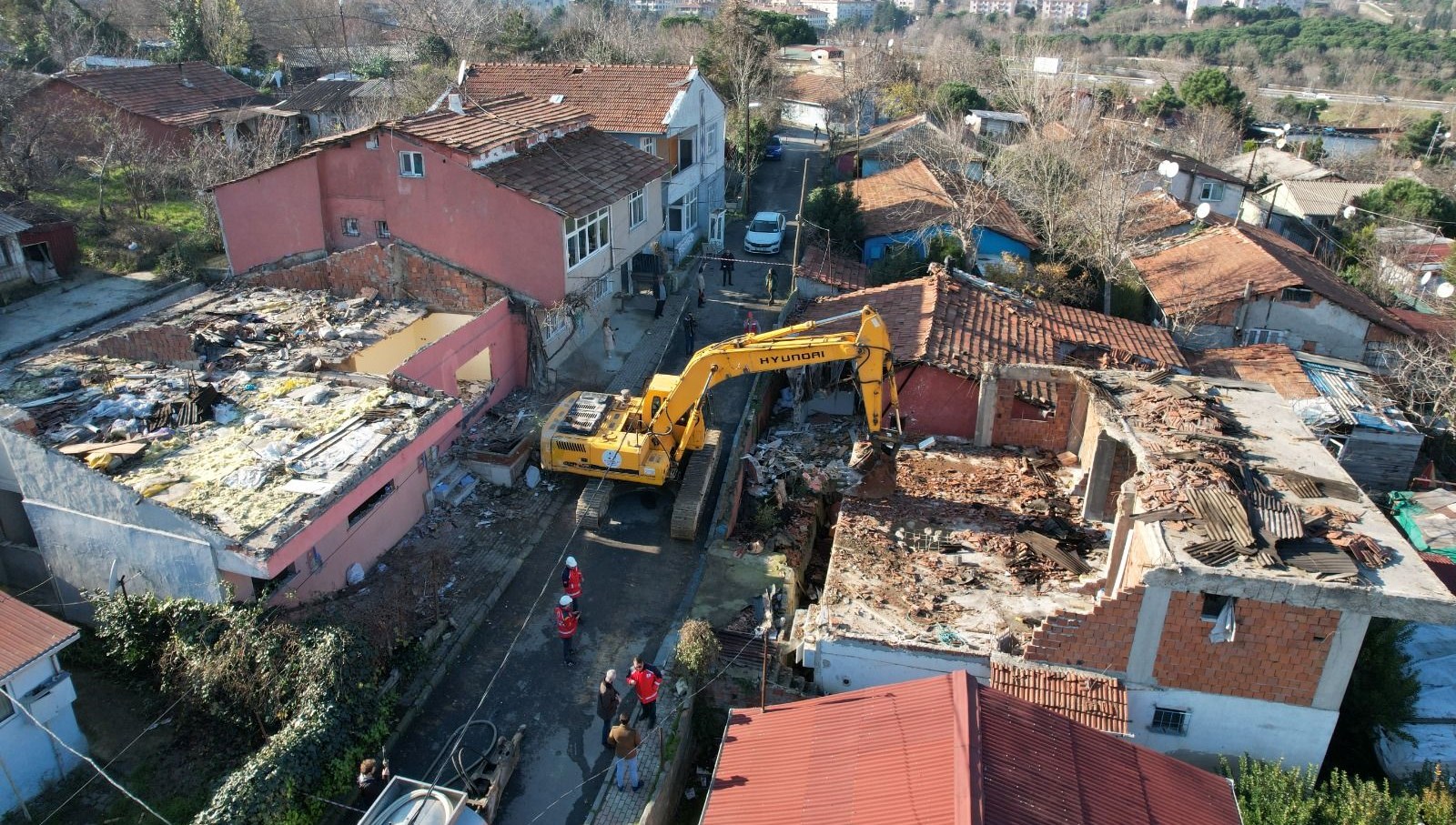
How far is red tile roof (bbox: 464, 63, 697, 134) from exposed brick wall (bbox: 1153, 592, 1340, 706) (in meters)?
22.3

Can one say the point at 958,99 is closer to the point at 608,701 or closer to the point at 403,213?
the point at 403,213

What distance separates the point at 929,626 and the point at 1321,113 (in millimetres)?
77064

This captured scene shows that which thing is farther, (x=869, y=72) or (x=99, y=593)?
(x=869, y=72)

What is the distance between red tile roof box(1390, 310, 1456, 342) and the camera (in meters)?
25.1

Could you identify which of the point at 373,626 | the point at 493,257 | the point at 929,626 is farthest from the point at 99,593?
the point at 929,626

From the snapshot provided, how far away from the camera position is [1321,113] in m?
70.6

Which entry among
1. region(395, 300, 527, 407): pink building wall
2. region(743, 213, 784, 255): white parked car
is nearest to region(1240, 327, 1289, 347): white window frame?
region(743, 213, 784, 255): white parked car

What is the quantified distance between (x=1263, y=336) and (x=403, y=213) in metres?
23.5

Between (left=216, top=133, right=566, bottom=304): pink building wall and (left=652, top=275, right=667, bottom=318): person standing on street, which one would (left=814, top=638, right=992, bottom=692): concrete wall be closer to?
(left=216, top=133, right=566, bottom=304): pink building wall

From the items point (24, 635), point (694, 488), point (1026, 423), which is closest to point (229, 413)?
point (24, 635)

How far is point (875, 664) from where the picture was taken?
12.9m

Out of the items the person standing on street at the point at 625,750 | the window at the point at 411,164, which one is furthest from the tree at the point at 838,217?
the person standing on street at the point at 625,750

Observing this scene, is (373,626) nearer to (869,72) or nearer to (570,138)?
(570,138)

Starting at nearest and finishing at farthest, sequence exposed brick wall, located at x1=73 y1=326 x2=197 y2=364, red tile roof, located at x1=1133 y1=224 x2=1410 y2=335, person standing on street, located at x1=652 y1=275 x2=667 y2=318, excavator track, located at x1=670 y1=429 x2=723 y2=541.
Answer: excavator track, located at x1=670 y1=429 x2=723 y2=541 < exposed brick wall, located at x1=73 y1=326 x2=197 y2=364 < red tile roof, located at x1=1133 y1=224 x2=1410 y2=335 < person standing on street, located at x1=652 y1=275 x2=667 y2=318
